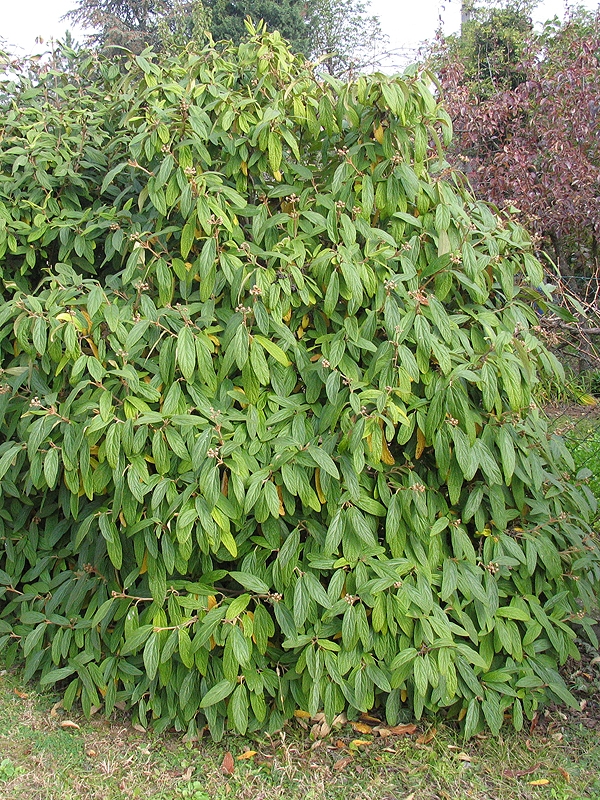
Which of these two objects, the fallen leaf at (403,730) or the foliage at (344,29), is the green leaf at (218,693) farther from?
the foliage at (344,29)

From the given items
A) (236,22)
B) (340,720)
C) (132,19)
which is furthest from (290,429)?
(132,19)

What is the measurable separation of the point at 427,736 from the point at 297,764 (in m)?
0.48

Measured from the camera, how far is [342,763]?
2.51 metres

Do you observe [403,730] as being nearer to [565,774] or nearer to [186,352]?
[565,774]

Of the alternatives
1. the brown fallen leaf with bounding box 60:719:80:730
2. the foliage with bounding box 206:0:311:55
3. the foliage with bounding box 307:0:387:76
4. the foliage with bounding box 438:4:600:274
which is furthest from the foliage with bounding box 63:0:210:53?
the brown fallen leaf with bounding box 60:719:80:730

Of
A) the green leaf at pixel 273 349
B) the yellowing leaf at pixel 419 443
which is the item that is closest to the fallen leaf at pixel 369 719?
the yellowing leaf at pixel 419 443

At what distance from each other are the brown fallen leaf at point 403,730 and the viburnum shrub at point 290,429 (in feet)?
0.17

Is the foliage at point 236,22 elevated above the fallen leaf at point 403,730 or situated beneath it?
elevated above

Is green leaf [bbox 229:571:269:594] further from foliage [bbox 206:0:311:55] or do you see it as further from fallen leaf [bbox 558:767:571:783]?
foliage [bbox 206:0:311:55]

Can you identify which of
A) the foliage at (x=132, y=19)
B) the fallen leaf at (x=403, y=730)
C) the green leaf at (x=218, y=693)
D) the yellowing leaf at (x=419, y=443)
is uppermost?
the foliage at (x=132, y=19)

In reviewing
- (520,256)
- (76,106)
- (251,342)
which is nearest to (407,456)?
(251,342)

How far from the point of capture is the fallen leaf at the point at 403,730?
8.64 feet

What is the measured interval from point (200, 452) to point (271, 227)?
89cm

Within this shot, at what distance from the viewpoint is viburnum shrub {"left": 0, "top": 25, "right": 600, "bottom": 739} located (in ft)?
7.75
